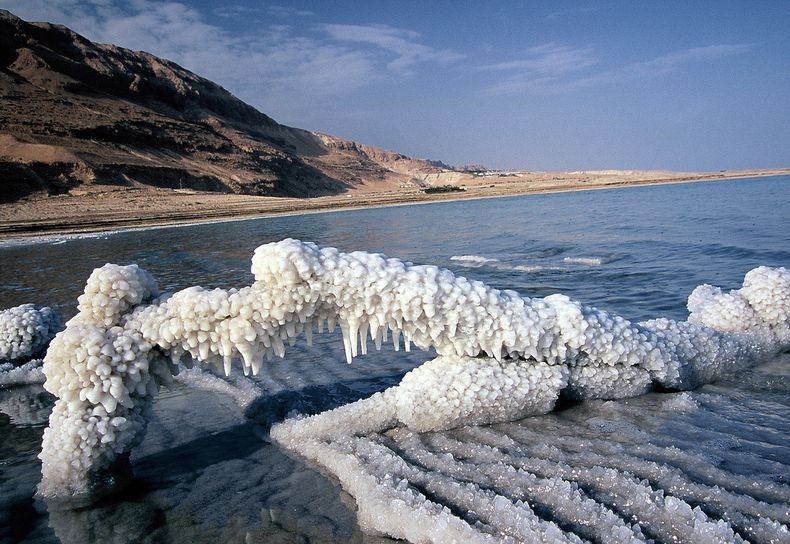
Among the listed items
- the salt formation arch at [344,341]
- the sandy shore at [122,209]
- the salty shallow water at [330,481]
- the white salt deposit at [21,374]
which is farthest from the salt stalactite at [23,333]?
the sandy shore at [122,209]

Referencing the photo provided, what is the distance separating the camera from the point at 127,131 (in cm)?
5650

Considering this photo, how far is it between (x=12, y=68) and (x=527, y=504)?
261 feet

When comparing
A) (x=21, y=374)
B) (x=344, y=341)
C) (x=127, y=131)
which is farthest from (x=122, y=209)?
(x=344, y=341)

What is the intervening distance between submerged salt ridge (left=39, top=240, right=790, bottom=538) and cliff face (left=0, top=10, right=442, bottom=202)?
38.0 m

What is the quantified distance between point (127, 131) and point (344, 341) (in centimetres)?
6233

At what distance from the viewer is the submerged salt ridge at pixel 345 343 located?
8.41 feet

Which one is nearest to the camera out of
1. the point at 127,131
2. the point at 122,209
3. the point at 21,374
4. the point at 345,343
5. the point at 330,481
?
the point at 330,481

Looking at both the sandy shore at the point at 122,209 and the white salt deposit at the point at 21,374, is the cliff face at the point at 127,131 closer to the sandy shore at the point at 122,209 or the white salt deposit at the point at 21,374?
the sandy shore at the point at 122,209

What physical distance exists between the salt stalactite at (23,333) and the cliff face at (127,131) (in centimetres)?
3474

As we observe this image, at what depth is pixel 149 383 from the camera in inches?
108

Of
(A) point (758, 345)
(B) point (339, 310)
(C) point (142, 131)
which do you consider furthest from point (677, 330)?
(C) point (142, 131)

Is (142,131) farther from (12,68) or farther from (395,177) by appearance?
(395,177)

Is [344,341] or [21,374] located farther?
[21,374]

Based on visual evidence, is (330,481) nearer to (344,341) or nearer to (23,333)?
(344,341)
